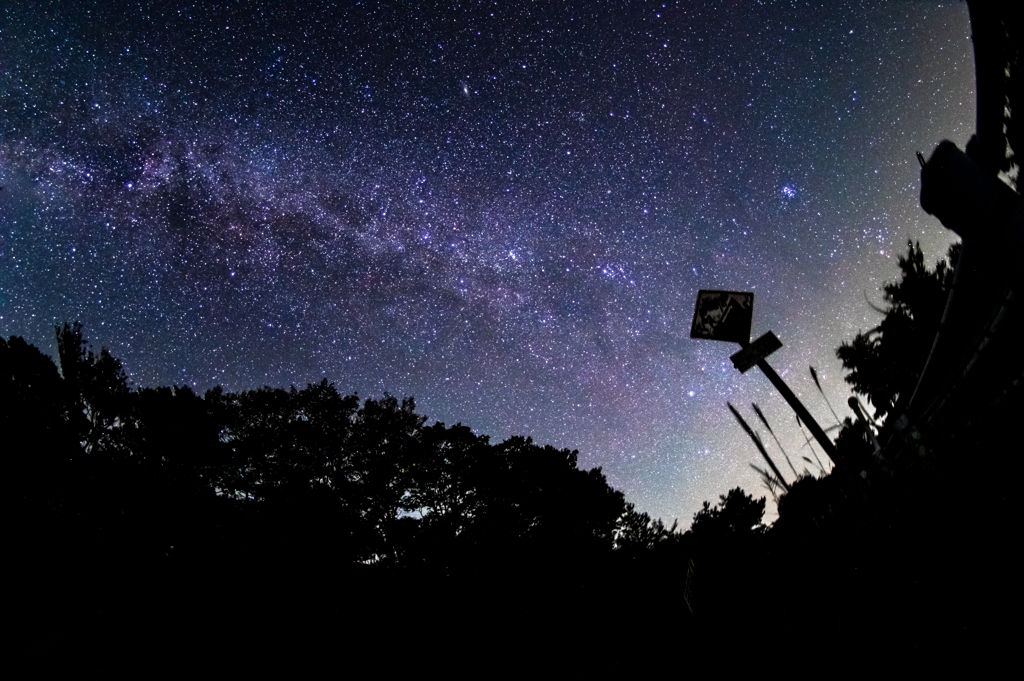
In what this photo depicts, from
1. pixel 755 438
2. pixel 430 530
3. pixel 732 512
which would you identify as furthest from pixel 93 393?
pixel 732 512

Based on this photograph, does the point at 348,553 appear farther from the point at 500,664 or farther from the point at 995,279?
the point at 995,279

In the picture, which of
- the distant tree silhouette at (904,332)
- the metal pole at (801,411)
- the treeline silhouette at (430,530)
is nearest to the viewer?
the treeline silhouette at (430,530)

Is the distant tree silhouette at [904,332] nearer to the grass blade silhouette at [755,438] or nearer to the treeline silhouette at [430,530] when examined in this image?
the treeline silhouette at [430,530]

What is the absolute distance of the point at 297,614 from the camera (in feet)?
38.6

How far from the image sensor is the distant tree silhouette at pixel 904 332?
12.5 meters

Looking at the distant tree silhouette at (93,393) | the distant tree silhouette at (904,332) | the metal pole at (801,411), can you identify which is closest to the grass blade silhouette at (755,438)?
the metal pole at (801,411)

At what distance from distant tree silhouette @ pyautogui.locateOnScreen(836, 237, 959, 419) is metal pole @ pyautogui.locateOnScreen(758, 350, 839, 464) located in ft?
28.0

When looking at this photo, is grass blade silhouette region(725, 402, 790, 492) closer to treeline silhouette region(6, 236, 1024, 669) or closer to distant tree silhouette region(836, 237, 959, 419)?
treeline silhouette region(6, 236, 1024, 669)

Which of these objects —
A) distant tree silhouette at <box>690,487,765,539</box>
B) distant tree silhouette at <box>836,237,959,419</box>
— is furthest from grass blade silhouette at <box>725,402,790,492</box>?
distant tree silhouette at <box>690,487,765,539</box>

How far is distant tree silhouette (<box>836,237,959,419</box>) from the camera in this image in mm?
12461

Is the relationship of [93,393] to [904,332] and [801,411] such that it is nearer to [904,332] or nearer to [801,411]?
[801,411]

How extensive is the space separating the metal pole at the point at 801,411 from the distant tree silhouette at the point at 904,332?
8.53 m

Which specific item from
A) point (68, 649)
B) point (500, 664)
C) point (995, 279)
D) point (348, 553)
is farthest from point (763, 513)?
point (68, 649)

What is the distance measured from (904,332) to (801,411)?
438 inches
